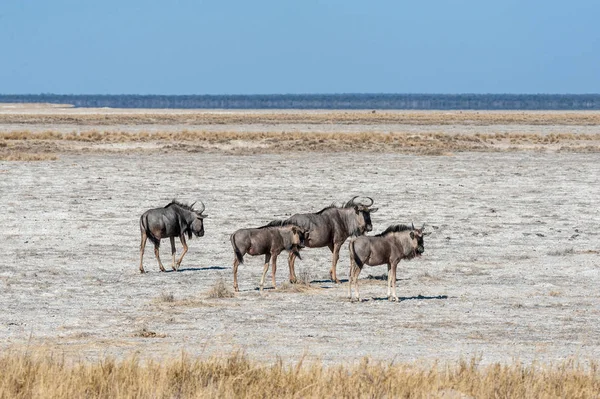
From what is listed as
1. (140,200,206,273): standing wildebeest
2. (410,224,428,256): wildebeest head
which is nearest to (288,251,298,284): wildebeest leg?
(410,224,428,256): wildebeest head

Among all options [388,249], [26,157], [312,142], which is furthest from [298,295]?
[312,142]

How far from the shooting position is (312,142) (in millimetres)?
52062

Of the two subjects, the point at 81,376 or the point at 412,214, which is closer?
the point at 81,376

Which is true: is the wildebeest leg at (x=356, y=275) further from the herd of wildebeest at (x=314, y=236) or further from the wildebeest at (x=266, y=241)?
the wildebeest at (x=266, y=241)

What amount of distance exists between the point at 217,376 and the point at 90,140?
44.5m

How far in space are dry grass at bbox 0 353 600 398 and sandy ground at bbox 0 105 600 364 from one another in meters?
1.33

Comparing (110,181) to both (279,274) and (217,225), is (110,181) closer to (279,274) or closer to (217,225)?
(217,225)

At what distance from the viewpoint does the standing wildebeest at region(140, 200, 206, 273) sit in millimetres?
17469

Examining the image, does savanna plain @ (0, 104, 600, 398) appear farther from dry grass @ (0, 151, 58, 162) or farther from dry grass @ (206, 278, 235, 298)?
dry grass @ (0, 151, 58, 162)

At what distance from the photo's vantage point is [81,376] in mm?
9391

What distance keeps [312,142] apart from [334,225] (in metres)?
35.7

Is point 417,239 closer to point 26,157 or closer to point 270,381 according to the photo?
point 270,381

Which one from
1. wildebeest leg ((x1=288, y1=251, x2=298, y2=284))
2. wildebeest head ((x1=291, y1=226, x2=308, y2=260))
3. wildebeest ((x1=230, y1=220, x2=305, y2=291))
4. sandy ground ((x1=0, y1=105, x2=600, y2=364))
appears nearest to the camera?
sandy ground ((x1=0, y1=105, x2=600, y2=364))

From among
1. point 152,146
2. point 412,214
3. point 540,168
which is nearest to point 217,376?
point 412,214
